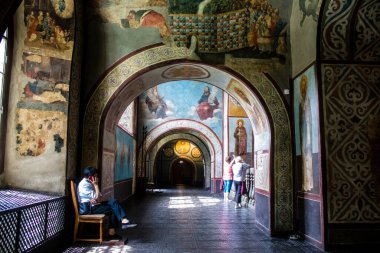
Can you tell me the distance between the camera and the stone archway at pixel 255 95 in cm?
675

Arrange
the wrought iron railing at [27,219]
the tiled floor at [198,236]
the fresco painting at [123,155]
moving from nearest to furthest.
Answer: the wrought iron railing at [27,219]
the tiled floor at [198,236]
the fresco painting at [123,155]

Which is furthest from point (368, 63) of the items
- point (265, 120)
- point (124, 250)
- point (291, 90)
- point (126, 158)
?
point (126, 158)

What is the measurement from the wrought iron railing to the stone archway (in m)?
1.40

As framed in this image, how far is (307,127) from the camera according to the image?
6.23 metres

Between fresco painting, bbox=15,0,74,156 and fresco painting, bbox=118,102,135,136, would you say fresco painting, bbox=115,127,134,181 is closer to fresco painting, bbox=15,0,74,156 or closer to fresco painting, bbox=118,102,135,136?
fresco painting, bbox=118,102,135,136

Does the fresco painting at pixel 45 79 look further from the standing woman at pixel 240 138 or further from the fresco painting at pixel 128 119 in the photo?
the standing woman at pixel 240 138

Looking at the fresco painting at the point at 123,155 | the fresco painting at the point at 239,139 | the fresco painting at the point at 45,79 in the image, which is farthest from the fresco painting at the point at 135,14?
the fresco painting at the point at 239,139

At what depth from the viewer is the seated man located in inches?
227

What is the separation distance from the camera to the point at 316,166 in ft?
18.8

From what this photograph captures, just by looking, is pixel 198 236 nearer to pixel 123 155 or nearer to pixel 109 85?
pixel 109 85

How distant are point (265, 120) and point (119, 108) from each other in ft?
10.5

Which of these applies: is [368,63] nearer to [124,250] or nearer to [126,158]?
[124,250]

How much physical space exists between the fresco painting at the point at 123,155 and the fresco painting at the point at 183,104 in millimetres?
2299

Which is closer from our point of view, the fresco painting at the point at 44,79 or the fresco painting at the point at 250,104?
the fresco painting at the point at 44,79
